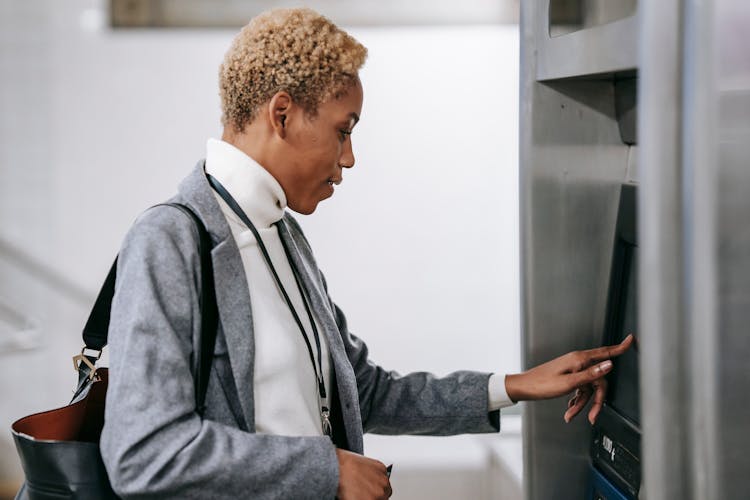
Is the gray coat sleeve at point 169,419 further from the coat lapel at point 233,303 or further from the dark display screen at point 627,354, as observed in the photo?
the dark display screen at point 627,354

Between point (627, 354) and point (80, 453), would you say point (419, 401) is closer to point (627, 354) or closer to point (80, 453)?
point (627, 354)

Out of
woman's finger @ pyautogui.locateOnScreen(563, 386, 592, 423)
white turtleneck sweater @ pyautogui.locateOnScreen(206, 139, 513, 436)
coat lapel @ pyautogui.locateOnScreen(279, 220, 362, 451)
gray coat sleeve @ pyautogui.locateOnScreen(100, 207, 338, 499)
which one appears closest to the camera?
gray coat sleeve @ pyautogui.locateOnScreen(100, 207, 338, 499)

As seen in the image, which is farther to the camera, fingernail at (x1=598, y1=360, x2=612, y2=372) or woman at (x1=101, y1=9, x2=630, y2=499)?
fingernail at (x1=598, y1=360, x2=612, y2=372)

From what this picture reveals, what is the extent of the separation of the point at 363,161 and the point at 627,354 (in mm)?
1992

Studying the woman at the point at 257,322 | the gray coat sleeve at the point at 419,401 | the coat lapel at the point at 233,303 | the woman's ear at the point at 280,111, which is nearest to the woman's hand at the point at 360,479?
the woman at the point at 257,322

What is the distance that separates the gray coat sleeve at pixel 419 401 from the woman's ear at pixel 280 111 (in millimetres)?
393

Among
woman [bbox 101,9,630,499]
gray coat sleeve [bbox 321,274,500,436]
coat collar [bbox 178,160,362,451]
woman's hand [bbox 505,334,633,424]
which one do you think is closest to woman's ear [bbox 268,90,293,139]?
woman [bbox 101,9,630,499]

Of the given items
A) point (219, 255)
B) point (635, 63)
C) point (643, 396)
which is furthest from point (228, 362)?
point (635, 63)

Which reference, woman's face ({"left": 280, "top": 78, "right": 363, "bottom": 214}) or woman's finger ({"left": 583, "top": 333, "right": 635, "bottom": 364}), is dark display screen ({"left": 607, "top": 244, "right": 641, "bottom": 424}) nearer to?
woman's finger ({"left": 583, "top": 333, "right": 635, "bottom": 364})

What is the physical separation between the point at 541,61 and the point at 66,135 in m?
2.41

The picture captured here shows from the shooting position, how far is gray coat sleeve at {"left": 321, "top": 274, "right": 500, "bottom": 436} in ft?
5.30

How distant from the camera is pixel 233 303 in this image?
1235mm

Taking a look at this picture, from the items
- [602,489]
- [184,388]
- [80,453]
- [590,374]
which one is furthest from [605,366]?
[80,453]

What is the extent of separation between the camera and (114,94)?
11.1 feet
